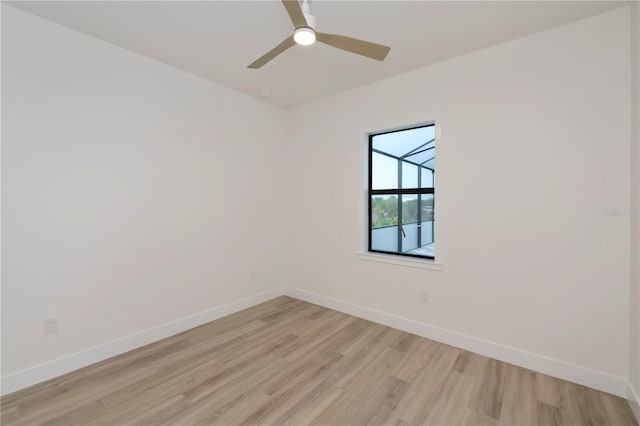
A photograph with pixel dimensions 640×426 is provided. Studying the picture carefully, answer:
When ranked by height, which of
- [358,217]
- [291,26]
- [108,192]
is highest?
[291,26]

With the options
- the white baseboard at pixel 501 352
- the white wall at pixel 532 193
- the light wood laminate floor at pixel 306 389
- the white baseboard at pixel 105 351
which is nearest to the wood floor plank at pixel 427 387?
the light wood laminate floor at pixel 306 389

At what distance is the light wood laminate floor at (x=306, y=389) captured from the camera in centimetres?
182

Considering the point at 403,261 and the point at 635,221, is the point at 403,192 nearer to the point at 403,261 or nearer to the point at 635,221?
the point at 403,261

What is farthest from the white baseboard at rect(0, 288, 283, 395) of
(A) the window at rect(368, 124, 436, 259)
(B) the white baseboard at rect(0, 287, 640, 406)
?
(A) the window at rect(368, 124, 436, 259)

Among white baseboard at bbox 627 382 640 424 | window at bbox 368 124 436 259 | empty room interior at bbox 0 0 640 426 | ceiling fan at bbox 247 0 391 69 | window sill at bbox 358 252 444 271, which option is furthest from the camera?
window at bbox 368 124 436 259

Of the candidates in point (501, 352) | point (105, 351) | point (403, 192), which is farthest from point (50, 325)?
point (501, 352)

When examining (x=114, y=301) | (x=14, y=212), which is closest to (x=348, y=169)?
(x=114, y=301)

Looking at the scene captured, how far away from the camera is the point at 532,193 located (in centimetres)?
234

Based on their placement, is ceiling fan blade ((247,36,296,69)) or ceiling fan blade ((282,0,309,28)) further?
ceiling fan blade ((247,36,296,69))

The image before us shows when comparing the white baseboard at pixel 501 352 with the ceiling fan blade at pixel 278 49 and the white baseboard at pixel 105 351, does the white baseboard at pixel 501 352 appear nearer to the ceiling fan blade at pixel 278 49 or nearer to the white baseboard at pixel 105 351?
the white baseboard at pixel 105 351

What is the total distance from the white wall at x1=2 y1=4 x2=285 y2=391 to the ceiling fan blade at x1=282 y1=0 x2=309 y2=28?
185cm

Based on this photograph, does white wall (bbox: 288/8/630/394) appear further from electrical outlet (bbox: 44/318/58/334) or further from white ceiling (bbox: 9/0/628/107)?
electrical outlet (bbox: 44/318/58/334)

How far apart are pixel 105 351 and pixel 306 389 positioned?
5.95 ft

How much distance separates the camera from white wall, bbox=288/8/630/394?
81.0 inches
